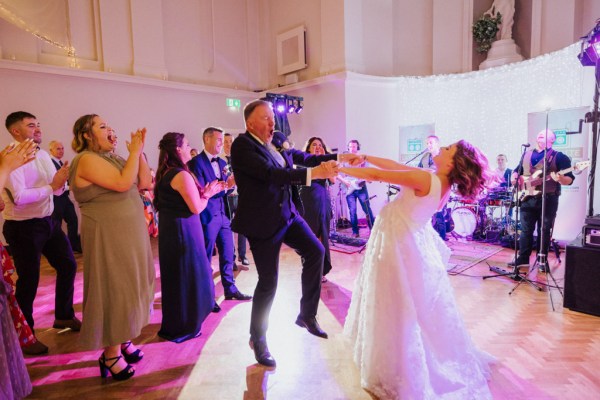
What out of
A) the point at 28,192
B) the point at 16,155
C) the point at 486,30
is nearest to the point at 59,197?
the point at 28,192

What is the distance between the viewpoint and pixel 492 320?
10.6 feet

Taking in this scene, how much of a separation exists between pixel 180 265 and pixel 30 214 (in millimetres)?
1208

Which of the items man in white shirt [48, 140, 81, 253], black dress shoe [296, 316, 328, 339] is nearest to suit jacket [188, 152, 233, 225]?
black dress shoe [296, 316, 328, 339]

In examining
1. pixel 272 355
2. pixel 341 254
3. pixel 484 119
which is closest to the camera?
pixel 272 355

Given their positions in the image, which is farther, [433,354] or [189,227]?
[189,227]

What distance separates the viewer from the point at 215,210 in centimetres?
356

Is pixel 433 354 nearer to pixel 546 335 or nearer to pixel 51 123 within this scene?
pixel 546 335

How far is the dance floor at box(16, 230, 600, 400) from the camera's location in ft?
7.44

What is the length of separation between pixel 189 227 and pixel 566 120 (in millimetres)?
6409

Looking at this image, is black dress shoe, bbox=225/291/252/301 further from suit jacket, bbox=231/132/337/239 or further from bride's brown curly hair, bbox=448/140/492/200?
bride's brown curly hair, bbox=448/140/492/200

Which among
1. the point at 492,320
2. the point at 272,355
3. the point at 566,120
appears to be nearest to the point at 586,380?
the point at 492,320

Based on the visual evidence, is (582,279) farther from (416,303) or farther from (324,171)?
(324,171)

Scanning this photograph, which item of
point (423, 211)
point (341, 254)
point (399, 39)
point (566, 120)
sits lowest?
point (341, 254)

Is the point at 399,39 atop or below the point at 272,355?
atop
